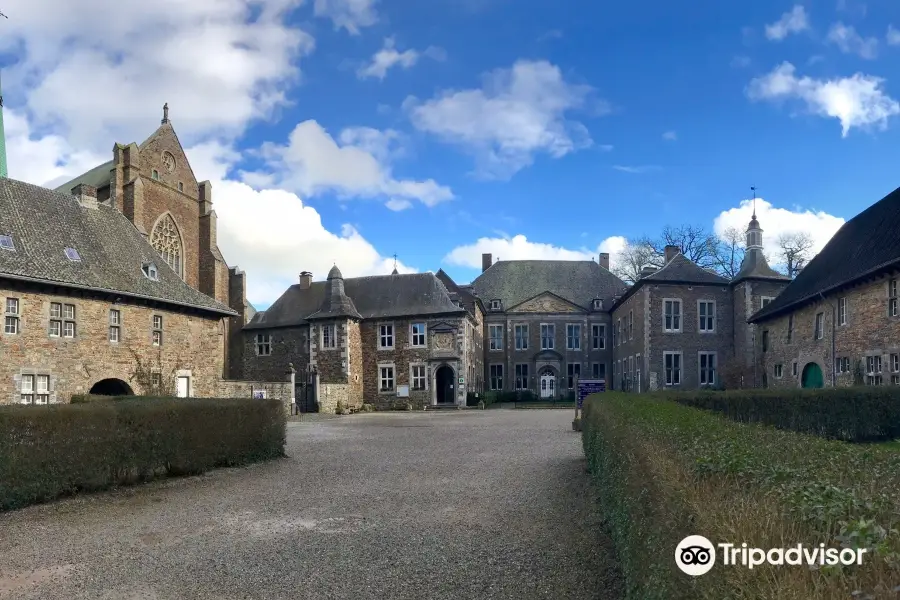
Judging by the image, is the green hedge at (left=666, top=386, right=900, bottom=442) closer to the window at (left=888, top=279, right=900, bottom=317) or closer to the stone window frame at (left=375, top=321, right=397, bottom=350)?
the window at (left=888, top=279, right=900, bottom=317)

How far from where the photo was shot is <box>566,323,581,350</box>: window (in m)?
50.7

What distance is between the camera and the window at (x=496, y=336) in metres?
51.2

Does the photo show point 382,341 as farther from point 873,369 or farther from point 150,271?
point 873,369

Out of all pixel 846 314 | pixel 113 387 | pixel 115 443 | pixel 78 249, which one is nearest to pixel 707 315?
pixel 846 314

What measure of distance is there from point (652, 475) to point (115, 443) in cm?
906

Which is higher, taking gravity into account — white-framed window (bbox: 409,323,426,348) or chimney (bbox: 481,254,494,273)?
chimney (bbox: 481,254,494,273)

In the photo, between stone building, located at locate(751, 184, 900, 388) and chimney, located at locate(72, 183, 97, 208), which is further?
chimney, located at locate(72, 183, 97, 208)

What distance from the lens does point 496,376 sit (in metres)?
51.2

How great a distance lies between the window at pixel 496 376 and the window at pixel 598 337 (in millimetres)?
7540

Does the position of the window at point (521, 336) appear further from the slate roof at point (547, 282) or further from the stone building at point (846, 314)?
A: the stone building at point (846, 314)

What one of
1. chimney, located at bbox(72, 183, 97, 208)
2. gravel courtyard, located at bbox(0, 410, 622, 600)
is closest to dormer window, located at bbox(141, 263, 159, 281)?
chimney, located at bbox(72, 183, 97, 208)

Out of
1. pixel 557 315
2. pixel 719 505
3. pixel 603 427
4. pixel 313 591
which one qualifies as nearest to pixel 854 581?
pixel 719 505

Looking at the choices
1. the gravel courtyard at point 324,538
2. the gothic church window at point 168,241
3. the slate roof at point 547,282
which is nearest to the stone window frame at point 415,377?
the slate roof at point 547,282

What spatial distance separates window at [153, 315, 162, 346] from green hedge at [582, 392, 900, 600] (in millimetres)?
24010
